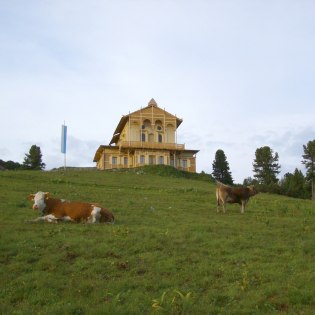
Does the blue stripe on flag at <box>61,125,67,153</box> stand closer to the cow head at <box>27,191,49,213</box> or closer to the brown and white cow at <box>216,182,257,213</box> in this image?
the brown and white cow at <box>216,182,257,213</box>

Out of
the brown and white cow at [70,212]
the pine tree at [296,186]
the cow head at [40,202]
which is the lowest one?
the brown and white cow at [70,212]

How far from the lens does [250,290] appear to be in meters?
10.3

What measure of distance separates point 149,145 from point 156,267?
5869 cm

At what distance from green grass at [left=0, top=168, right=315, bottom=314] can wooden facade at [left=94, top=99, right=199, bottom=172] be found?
170ft

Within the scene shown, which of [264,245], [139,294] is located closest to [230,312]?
[139,294]

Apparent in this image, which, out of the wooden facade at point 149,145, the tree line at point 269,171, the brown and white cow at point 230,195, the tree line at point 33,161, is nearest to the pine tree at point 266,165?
the tree line at point 269,171

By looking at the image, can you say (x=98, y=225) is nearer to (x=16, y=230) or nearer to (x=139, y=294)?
(x=16, y=230)

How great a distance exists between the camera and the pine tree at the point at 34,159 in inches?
3038

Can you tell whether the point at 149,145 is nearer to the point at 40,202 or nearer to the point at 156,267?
the point at 40,202

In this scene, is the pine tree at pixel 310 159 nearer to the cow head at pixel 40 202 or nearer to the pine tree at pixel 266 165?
the pine tree at pixel 266 165

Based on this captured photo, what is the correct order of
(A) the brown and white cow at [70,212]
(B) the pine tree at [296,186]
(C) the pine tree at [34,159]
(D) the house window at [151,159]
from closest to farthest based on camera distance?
(A) the brown and white cow at [70,212] < (B) the pine tree at [296,186] < (D) the house window at [151,159] < (C) the pine tree at [34,159]

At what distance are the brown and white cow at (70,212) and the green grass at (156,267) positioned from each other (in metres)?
0.52

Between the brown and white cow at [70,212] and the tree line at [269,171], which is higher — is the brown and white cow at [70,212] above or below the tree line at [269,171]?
below

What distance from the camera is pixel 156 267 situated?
11602 millimetres
